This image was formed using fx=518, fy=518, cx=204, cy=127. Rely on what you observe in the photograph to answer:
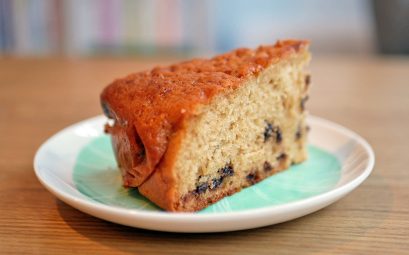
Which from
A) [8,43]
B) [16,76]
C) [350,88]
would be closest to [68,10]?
[8,43]

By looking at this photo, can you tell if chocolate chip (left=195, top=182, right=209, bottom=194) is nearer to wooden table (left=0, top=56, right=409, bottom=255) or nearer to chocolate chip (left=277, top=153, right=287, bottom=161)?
wooden table (left=0, top=56, right=409, bottom=255)

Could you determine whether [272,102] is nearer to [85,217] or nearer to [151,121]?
[151,121]

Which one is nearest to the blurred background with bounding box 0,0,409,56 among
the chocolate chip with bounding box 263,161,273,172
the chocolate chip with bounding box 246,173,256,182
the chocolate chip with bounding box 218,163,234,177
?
the chocolate chip with bounding box 263,161,273,172

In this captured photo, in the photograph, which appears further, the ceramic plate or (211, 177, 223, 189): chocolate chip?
(211, 177, 223, 189): chocolate chip

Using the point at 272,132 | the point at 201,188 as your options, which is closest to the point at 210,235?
the point at 201,188

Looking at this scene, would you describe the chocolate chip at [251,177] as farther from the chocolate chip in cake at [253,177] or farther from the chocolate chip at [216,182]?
the chocolate chip at [216,182]

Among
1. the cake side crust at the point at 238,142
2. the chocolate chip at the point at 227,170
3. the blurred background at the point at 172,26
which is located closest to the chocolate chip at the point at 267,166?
the cake side crust at the point at 238,142
